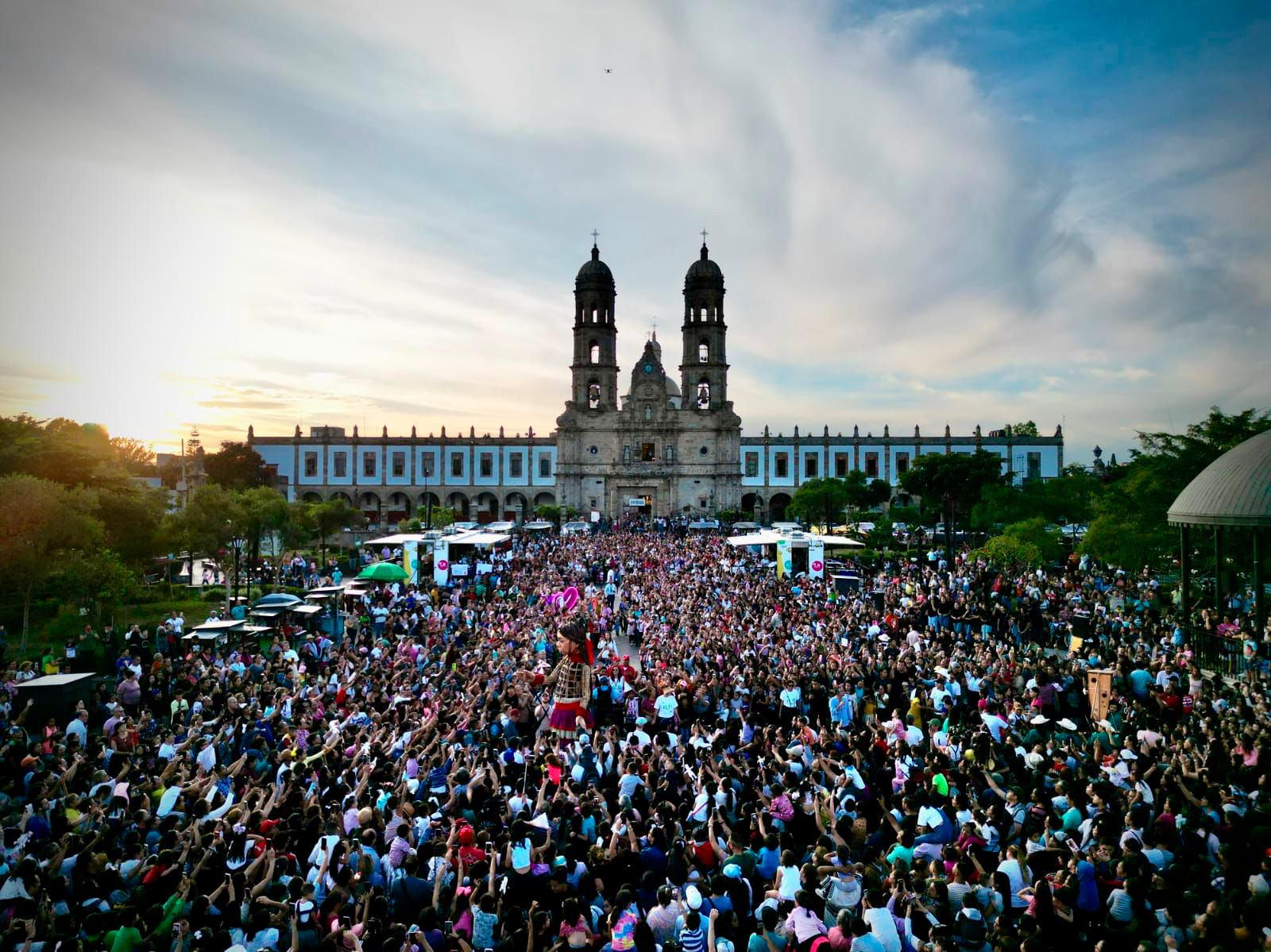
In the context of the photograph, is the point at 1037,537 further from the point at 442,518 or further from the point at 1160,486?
the point at 442,518

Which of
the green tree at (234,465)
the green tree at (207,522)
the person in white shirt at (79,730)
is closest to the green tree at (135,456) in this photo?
the green tree at (234,465)

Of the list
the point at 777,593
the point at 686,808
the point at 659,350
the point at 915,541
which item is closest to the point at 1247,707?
the point at 686,808

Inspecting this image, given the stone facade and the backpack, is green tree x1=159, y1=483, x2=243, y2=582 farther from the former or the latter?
the stone facade

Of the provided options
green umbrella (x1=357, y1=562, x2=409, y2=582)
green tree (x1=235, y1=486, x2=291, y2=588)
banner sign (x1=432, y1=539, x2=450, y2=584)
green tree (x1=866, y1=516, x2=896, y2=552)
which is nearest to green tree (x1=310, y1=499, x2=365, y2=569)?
green tree (x1=235, y1=486, x2=291, y2=588)

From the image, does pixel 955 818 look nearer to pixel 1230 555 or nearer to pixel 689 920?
pixel 689 920

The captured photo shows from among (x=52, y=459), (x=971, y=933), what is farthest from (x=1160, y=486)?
(x=52, y=459)

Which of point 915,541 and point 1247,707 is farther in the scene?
point 915,541
